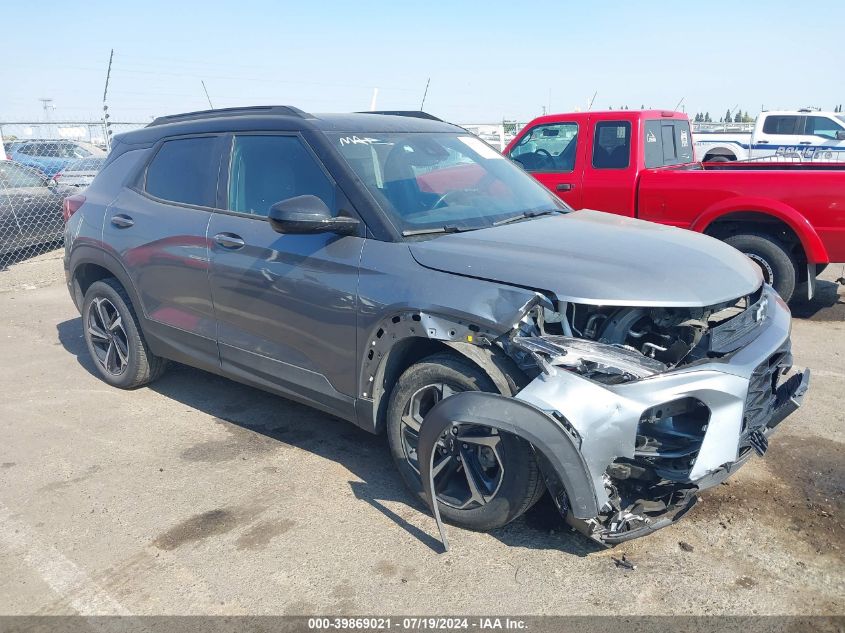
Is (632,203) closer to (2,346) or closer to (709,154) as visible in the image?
(2,346)

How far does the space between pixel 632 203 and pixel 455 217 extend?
13.7ft

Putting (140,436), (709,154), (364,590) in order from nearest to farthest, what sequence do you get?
(364,590) < (140,436) < (709,154)

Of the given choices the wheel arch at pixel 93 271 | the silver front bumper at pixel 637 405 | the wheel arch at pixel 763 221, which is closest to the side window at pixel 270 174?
the wheel arch at pixel 93 271

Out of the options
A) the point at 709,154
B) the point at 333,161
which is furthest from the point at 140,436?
the point at 709,154

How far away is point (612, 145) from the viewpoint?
764 centimetres

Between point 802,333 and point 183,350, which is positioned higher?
point 183,350

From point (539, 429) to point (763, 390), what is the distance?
1249mm

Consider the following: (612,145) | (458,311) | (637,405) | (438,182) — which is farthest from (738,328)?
(612,145)

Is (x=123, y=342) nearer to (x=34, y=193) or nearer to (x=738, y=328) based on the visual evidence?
(x=738, y=328)

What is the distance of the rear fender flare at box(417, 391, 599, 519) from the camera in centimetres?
273

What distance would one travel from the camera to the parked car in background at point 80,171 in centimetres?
1366

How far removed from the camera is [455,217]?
3.77 m

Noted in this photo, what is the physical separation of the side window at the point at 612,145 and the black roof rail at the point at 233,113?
4489 mm

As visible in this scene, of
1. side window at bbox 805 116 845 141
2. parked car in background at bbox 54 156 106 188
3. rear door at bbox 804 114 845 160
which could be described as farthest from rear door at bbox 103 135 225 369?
side window at bbox 805 116 845 141
